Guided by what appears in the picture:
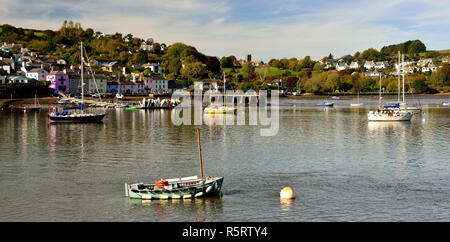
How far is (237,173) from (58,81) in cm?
11424

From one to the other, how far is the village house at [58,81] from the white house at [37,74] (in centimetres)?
425

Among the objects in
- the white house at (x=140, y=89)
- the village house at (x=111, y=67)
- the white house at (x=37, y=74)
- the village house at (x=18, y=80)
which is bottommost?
the white house at (x=140, y=89)

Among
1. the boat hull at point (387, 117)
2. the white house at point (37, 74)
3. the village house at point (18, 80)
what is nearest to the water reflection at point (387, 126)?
the boat hull at point (387, 117)

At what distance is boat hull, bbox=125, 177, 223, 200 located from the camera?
24.7 m

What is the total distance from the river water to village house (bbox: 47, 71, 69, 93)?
79.2 m

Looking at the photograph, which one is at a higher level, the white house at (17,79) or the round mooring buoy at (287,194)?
the white house at (17,79)

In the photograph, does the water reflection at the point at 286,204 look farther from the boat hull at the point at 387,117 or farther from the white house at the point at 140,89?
the white house at the point at 140,89

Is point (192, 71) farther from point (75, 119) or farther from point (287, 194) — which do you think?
point (287, 194)

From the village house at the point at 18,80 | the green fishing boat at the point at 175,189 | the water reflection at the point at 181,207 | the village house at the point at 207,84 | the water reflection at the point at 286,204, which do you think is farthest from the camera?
the village house at the point at 207,84

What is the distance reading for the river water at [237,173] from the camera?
76.3 feet

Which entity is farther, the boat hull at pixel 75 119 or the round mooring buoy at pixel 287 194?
the boat hull at pixel 75 119

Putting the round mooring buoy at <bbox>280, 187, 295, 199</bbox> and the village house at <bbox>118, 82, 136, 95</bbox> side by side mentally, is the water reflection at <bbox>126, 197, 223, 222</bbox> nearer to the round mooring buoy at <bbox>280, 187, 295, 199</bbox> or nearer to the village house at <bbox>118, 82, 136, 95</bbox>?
the round mooring buoy at <bbox>280, 187, 295, 199</bbox>

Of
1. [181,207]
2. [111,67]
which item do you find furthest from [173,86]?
[181,207]

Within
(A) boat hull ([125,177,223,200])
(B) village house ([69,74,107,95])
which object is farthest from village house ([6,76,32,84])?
(A) boat hull ([125,177,223,200])
